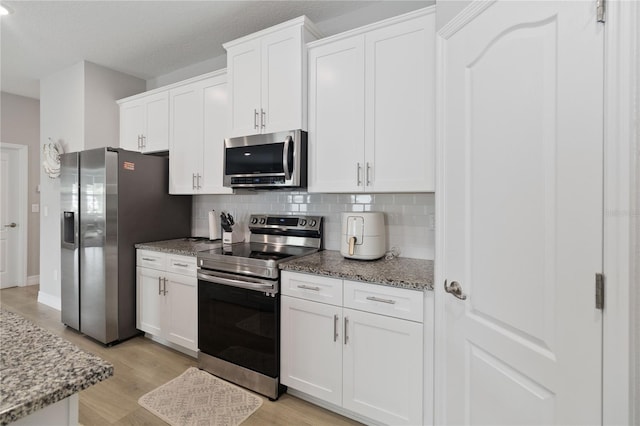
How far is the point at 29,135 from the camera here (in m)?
4.77

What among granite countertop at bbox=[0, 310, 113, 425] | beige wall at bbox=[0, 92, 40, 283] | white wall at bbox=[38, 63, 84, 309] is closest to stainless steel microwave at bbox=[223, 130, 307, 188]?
granite countertop at bbox=[0, 310, 113, 425]

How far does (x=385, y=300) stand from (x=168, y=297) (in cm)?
202

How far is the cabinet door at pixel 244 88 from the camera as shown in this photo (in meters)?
2.51

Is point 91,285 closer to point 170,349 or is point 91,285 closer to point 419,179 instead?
point 170,349

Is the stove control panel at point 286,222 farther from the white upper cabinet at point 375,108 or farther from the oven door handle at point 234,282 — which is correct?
the oven door handle at point 234,282

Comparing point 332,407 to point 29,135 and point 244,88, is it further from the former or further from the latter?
point 29,135

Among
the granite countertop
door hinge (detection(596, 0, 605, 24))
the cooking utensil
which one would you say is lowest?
the granite countertop

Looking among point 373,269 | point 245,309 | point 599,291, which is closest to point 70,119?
point 245,309

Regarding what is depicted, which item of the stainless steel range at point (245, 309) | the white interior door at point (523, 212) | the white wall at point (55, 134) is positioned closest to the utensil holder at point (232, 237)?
the stainless steel range at point (245, 309)

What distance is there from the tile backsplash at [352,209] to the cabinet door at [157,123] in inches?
29.9

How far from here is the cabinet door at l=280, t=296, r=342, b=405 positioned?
1.91m

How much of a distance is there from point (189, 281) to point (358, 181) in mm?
1635

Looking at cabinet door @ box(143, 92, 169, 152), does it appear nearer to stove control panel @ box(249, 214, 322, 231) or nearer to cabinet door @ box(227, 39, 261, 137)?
cabinet door @ box(227, 39, 261, 137)

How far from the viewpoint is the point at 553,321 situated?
0.97 m
